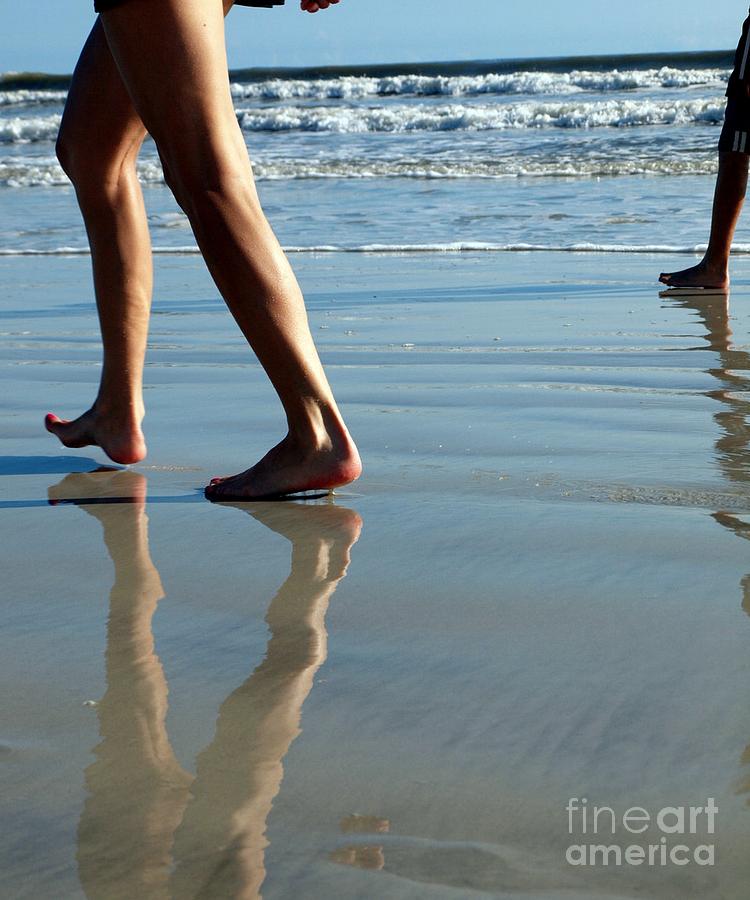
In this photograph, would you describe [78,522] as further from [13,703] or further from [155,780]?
[155,780]

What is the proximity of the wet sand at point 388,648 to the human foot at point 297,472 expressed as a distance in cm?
4

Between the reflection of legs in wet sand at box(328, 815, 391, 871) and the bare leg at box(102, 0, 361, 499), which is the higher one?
the bare leg at box(102, 0, 361, 499)

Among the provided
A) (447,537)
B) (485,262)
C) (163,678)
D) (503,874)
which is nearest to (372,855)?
(503,874)

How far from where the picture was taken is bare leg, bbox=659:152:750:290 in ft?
13.1

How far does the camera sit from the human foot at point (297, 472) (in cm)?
175

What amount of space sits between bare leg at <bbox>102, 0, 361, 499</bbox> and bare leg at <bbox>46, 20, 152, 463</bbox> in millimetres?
290

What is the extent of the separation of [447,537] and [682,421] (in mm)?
821

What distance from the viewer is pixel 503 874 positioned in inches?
30.8

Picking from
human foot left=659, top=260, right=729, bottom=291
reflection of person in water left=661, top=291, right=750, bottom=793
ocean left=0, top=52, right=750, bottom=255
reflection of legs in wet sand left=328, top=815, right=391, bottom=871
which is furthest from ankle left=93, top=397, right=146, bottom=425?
ocean left=0, top=52, right=750, bottom=255

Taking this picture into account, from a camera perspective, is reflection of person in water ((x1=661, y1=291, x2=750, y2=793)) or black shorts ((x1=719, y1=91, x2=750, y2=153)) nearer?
reflection of person in water ((x1=661, y1=291, x2=750, y2=793))

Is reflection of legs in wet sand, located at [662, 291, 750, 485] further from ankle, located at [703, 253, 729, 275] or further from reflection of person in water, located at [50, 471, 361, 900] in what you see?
reflection of person in water, located at [50, 471, 361, 900]

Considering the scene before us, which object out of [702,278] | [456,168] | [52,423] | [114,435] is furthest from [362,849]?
[456,168]

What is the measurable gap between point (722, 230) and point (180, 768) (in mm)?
3606

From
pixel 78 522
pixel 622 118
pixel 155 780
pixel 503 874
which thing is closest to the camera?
pixel 503 874
